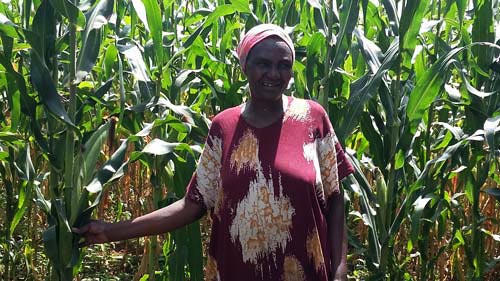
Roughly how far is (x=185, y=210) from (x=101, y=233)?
0.29 metres

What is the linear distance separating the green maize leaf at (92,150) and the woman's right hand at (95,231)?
214mm

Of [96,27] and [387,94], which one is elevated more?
[96,27]

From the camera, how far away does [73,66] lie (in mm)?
2426

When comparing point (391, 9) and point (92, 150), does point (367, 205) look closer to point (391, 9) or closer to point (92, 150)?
point (391, 9)

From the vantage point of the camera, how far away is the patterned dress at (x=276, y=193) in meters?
2.14

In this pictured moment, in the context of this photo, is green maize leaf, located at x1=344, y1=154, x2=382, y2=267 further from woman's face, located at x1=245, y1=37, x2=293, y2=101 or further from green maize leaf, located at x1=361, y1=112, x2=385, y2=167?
woman's face, located at x1=245, y1=37, x2=293, y2=101

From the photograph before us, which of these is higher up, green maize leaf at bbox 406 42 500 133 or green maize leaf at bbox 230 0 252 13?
green maize leaf at bbox 230 0 252 13

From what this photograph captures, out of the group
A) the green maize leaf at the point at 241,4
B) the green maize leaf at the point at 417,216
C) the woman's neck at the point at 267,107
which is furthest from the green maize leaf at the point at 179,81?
the green maize leaf at the point at 417,216

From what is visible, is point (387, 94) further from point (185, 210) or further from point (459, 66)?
point (185, 210)

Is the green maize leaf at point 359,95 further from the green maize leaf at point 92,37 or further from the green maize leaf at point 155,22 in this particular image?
the green maize leaf at point 92,37

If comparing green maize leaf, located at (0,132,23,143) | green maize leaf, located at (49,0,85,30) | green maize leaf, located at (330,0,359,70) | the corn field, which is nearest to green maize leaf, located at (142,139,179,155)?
the corn field

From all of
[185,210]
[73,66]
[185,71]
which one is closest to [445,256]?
[185,71]

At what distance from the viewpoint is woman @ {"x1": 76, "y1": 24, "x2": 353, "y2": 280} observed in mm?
2135

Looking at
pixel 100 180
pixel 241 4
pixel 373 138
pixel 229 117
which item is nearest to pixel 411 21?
pixel 373 138
